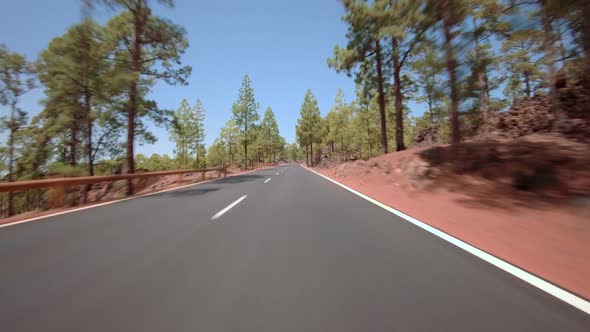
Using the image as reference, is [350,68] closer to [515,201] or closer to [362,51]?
[362,51]

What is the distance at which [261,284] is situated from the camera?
2631mm

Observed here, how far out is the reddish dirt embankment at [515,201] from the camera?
3.26 metres

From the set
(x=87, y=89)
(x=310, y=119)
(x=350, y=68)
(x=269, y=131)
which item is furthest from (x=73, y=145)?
(x=269, y=131)

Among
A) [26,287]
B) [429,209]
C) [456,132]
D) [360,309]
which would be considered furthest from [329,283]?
[456,132]

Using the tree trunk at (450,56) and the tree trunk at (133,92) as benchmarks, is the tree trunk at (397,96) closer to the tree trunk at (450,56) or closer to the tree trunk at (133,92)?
the tree trunk at (450,56)

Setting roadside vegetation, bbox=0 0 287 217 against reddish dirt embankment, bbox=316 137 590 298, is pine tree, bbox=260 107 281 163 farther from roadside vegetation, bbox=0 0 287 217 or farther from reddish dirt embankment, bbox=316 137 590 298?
reddish dirt embankment, bbox=316 137 590 298

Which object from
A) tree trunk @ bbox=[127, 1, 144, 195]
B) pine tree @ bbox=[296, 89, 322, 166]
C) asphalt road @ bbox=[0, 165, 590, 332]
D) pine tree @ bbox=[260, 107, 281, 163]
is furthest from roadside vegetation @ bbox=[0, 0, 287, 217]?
pine tree @ bbox=[260, 107, 281, 163]

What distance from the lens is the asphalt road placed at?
1992 mm

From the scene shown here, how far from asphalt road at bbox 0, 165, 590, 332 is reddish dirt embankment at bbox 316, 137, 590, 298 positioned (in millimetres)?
732

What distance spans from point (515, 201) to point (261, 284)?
6099 millimetres

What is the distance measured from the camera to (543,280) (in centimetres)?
258

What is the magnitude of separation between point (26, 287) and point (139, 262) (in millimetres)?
956

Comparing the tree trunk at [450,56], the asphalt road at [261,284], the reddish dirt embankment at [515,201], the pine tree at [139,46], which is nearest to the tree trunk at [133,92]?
the pine tree at [139,46]

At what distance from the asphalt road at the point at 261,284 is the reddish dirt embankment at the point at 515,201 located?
73 centimetres
